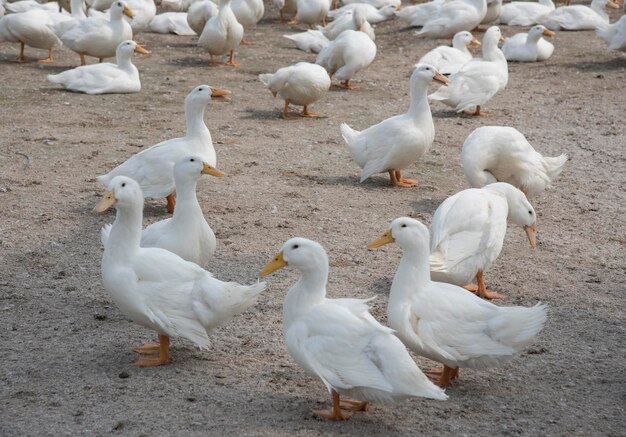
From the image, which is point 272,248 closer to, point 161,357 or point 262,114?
point 161,357

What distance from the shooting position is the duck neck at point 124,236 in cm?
515

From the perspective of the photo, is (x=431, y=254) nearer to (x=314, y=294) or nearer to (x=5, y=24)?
(x=314, y=294)

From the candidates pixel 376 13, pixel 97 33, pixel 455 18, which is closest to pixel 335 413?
pixel 97 33

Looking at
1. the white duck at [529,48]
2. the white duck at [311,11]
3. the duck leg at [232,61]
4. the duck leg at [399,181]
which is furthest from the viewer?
the white duck at [311,11]

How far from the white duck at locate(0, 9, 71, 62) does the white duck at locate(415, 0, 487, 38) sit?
5.42m

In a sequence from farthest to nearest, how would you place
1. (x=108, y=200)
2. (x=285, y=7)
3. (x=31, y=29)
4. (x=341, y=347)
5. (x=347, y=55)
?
(x=285, y=7), (x=31, y=29), (x=347, y=55), (x=108, y=200), (x=341, y=347)

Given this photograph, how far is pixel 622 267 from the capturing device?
22.2 ft

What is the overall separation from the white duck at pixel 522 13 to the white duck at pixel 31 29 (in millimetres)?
7161

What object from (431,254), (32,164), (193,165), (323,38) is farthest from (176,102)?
(431,254)

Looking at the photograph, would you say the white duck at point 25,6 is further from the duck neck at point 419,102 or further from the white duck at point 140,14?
the duck neck at point 419,102

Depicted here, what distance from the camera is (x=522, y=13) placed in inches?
617

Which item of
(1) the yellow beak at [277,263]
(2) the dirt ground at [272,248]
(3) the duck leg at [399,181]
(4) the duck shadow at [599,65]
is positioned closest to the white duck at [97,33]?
(2) the dirt ground at [272,248]

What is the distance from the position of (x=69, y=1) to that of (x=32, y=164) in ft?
24.6

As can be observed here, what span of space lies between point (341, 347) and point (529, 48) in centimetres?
966
